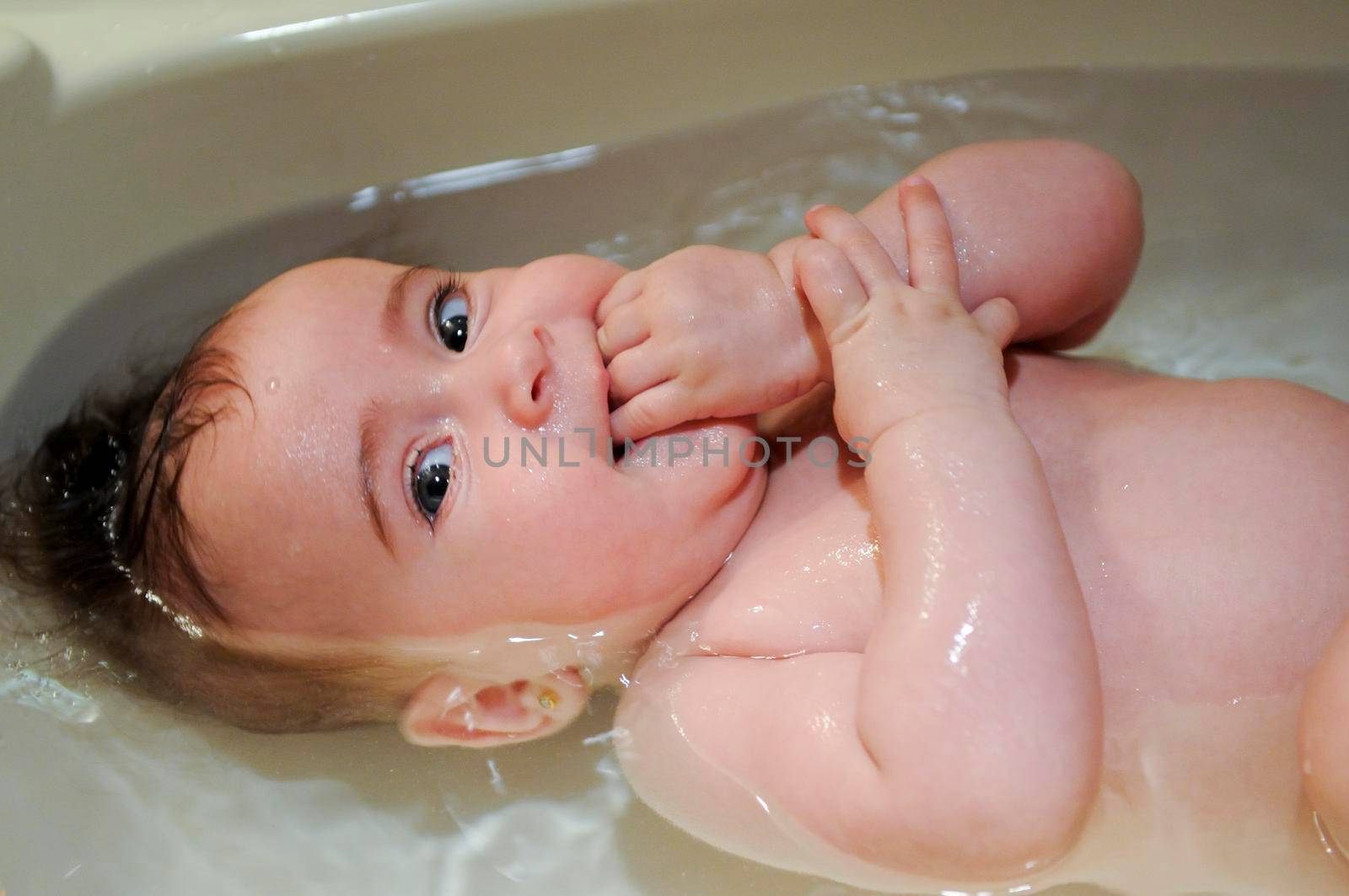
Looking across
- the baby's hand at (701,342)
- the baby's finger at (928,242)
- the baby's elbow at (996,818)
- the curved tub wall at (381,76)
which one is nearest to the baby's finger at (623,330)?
the baby's hand at (701,342)

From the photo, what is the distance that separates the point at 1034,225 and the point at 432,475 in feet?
1.89

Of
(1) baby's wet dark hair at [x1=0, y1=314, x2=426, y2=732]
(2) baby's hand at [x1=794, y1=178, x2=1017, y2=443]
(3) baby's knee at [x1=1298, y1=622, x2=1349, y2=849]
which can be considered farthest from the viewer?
(1) baby's wet dark hair at [x1=0, y1=314, x2=426, y2=732]

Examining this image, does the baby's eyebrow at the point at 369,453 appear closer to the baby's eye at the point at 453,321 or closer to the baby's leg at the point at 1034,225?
the baby's eye at the point at 453,321

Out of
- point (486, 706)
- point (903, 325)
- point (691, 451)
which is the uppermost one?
point (903, 325)

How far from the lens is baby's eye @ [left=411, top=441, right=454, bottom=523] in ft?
3.09

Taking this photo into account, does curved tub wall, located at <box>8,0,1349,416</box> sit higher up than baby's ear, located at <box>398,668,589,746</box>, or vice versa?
curved tub wall, located at <box>8,0,1349,416</box>

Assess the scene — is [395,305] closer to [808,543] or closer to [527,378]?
[527,378]

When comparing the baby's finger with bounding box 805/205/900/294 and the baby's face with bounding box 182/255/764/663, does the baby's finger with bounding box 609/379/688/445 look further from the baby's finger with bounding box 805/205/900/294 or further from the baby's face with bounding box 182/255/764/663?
the baby's finger with bounding box 805/205/900/294

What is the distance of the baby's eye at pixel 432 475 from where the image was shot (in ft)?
3.09

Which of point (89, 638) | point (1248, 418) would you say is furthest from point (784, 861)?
point (89, 638)

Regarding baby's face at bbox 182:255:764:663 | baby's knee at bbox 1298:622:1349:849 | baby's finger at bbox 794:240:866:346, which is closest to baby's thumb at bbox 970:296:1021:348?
baby's finger at bbox 794:240:866:346

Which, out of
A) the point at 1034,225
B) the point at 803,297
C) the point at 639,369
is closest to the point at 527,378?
the point at 639,369

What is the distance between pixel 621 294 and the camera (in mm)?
984

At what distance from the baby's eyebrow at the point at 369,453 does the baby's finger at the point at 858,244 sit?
16.2 inches
